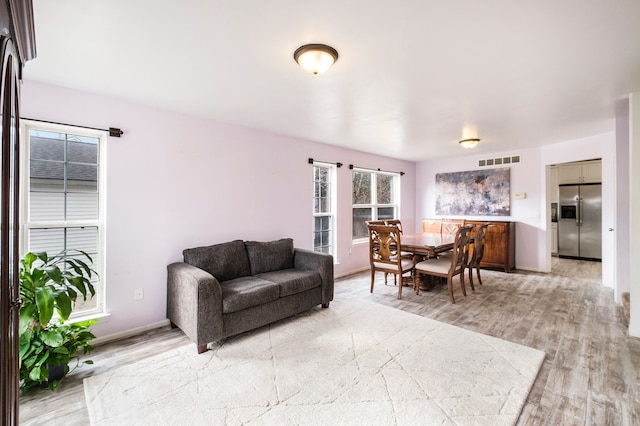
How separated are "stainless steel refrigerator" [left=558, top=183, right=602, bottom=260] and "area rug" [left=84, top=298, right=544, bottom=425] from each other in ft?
19.0

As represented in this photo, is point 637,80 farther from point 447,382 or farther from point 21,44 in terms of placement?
point 21,44

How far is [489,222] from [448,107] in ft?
10.7

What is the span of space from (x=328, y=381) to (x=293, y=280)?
1209 mm

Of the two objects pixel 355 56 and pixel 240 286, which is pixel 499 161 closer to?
pixel 355 56

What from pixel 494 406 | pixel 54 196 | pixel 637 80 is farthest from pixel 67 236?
pixel 637 80

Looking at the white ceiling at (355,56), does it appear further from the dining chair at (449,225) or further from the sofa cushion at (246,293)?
the dining chair at (449,225)

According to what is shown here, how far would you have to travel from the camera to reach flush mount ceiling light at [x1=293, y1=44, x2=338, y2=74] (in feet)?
6.39

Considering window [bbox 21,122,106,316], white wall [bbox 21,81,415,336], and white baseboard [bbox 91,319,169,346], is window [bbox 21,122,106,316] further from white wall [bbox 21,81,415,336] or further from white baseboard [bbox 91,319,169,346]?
white baseboard [bbox 91,319,169,346]

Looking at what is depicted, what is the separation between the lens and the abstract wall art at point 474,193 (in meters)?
5.81

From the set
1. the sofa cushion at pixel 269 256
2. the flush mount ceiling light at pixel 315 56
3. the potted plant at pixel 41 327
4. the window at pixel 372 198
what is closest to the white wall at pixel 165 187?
the sofa cushion at pixel 269 256

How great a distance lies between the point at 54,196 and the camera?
2645 millimetres

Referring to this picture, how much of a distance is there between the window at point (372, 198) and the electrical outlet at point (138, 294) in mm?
3584

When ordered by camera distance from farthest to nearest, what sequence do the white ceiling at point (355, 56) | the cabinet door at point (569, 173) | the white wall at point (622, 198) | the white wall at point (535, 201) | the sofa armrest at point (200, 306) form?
1. the cabinet door at point (569, 173)
2. the white wall at point (535, 201)
3. the white wall at point (622, 198)
4. the sofa armrest at point (200, 306)
5. the white ceiling at point (355, 56)

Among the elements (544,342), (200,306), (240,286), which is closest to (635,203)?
(544,342)
